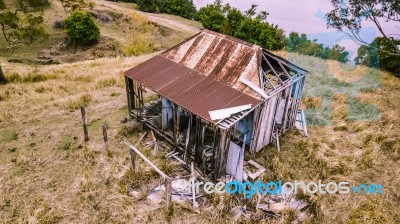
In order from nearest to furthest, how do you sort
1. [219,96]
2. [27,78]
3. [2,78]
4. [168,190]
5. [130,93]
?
1. [168,190]
2. [219,96]
3. [130,93]
4. [2,78]
5. [27,78]

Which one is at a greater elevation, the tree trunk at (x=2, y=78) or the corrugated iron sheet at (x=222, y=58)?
the corrugated iron sheet at (x=222, y=58)

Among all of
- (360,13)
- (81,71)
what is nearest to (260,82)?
(360,13)

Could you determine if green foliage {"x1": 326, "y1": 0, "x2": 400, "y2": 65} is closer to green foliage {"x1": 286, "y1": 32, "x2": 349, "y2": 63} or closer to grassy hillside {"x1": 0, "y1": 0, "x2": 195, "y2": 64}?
grassy hillside {"x1": 0, "y1": 0, "x2": 195, "y2": 64}

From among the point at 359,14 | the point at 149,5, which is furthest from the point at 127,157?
the point at 149,5

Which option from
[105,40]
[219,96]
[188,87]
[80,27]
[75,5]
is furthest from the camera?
[75,5]

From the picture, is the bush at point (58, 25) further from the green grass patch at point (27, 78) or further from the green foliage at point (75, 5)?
the green grass patch at point (27, 78)

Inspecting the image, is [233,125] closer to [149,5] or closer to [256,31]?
[256,31]

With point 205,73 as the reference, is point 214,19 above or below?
above

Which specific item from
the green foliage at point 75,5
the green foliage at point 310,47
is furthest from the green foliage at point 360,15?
the green foliage at point 75,5
